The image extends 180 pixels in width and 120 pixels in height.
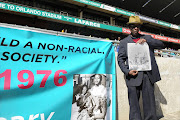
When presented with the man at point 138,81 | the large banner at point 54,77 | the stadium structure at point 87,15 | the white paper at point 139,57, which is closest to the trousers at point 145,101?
the man at point 138,81

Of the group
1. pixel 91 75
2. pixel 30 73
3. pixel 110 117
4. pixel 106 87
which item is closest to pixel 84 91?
pixel 91 75

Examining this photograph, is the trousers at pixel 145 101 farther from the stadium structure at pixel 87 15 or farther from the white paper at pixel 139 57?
the stadium structure at pixel 87 15

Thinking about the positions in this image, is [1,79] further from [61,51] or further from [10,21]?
[10,21]

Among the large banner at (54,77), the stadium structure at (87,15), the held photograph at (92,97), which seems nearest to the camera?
the large banner at (54,77)

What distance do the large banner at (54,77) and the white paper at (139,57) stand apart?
35cm

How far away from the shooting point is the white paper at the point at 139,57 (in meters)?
1.67

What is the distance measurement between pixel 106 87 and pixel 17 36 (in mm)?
1274

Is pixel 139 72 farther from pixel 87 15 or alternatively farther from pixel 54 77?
pixel 87 15

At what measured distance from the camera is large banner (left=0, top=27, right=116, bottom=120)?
1272mm

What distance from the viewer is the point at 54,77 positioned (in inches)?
58.6

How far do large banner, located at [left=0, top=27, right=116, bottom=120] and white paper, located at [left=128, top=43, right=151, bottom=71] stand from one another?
0.35m

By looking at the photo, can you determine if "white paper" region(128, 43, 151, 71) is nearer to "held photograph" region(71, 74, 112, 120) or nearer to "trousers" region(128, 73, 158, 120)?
"trousers" region(128, 73, 158, 120)

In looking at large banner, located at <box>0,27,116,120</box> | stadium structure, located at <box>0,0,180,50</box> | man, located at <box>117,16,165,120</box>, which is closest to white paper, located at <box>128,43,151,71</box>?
man, located at <box>117,16,165,120</box>

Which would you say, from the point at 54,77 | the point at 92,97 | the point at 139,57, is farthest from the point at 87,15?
the point at 54,77
